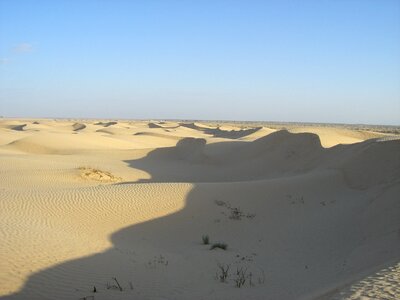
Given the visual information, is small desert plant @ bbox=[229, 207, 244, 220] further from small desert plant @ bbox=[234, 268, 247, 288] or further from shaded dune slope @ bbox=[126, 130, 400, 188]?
shaded dune slope @ bbox=[126, 130, 400, 188]

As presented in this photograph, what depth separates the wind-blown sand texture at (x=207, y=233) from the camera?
689cm

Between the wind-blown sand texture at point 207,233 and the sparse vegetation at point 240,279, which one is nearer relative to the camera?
the wind-blown sand texture at point 207,233

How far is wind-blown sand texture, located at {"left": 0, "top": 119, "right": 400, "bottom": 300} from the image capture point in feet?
22.6

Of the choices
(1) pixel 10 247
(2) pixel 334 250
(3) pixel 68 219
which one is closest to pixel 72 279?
(1) pixel 10 247

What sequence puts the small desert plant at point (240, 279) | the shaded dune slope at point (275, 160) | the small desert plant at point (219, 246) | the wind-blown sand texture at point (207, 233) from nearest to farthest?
the wind-blown sand texture at point (207, 233), the small desert plant at point (240, 279), the small desert plant at point (219, 246), the shaded dune slope at point (275, 160)

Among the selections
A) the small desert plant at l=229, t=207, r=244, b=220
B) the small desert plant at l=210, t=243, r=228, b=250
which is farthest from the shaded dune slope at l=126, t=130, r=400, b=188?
the small desert plant at l=210, t=243, r=228, b=250

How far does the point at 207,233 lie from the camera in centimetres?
1162

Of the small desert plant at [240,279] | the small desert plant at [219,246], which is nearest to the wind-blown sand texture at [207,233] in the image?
the small desert plant at [240,279]

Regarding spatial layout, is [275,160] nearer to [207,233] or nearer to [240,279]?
[207,233]

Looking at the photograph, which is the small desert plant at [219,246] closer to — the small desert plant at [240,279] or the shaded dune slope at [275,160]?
the small desert plant at [240,279]

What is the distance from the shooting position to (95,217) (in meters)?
11.8

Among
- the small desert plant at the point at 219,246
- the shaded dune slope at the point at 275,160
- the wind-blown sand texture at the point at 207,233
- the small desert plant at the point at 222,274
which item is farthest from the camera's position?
the shaded dune slope at the point at 275,160

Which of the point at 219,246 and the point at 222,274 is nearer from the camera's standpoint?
the point at 222,274

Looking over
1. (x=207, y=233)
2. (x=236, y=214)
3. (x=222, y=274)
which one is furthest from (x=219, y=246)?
(x=236, y=214)
